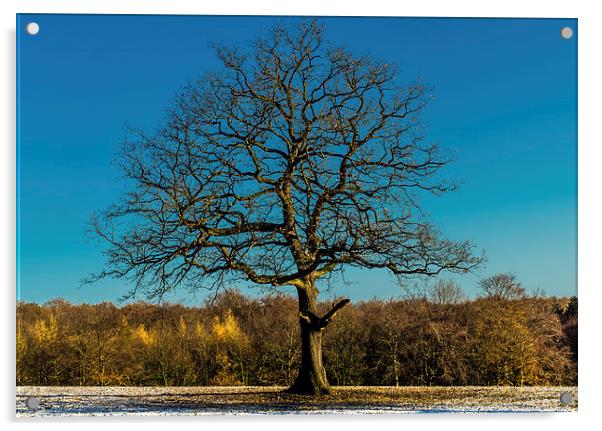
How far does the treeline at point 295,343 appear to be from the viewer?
9.05 meters

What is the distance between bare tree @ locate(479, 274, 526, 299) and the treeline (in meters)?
0.07

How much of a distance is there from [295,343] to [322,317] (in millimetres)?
523

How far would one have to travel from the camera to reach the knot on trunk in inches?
360

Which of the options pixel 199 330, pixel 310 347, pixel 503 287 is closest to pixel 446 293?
pixel 503 287

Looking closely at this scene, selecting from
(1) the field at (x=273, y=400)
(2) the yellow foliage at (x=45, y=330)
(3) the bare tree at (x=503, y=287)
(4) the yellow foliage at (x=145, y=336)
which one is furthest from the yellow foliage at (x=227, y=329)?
(3) the bare tree at (x=503, y=287)

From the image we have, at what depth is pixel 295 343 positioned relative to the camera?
31.1 feet

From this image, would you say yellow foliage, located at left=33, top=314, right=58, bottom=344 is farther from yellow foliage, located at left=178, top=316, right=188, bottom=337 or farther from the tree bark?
the tree bark

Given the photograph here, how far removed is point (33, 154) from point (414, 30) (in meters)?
4.28

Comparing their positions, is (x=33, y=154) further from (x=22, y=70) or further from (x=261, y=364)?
(x=261, y=364)

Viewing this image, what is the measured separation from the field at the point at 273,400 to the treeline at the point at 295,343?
177mm
